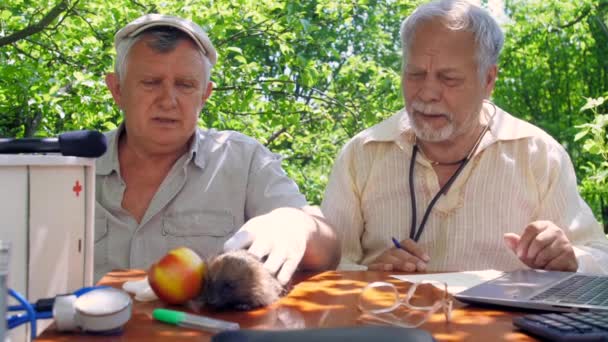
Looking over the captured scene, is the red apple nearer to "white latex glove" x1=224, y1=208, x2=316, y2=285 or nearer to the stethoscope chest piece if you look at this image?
"white latex glove" x1=224, y1=208, x2=316, y2=285

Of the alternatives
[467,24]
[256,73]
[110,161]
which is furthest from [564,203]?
[256,73]

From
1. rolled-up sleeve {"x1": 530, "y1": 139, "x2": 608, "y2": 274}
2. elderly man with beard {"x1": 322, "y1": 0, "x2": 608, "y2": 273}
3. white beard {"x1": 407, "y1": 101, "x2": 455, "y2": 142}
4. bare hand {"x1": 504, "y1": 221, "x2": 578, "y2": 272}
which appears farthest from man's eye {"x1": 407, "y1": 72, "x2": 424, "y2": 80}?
bare hand {"x1": 504, "y1": 221, "x2": 578, "y2": 272}

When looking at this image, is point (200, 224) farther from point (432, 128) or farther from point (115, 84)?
point (432, 128)

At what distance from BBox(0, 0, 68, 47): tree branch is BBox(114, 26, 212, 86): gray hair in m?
2.50

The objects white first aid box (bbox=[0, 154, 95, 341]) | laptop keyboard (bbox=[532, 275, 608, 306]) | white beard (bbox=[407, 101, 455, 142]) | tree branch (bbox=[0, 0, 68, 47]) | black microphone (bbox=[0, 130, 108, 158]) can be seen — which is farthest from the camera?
tree branch (bbox=[0, 0, 68, 47])

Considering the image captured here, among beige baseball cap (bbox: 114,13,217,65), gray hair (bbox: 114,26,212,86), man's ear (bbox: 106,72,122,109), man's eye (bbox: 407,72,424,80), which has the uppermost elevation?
beige baseball cap (bbox: 114,13,217,65)

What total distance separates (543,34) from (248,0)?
233 inches

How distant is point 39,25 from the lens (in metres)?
5.16

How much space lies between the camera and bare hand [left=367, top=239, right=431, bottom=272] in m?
2.28

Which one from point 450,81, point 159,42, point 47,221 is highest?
point 159,42

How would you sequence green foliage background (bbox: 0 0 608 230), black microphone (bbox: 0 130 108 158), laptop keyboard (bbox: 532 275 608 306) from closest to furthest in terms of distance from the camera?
black microphone (bbox: 0 130 108 158)
laptop keyboard (bbox: 532 275 608 306)
green foliage background (bbox: 0 0 608 230)

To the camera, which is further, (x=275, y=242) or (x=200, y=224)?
(x=200, y=224)

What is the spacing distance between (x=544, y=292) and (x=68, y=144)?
1125 mm

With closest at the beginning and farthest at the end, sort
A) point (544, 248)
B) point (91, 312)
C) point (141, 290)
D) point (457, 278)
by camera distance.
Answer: point (91, 312)
point (141, 290)
point (457, 278)
point (544, 248)
